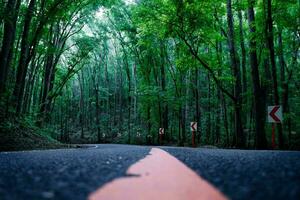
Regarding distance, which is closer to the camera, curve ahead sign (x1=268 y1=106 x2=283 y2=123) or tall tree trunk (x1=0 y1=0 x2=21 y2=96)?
tall tree trunk (x1=0 y1=0 x2=21 y2=96)

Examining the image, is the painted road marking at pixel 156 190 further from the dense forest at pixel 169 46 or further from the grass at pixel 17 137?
the dense forest at pixel 169 46

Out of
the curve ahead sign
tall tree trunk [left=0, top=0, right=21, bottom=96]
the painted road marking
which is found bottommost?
the painted road marking

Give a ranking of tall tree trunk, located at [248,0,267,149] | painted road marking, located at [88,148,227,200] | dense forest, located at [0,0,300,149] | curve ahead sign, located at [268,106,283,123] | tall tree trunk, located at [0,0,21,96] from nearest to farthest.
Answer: painted road marking, located at [88,148,227,200] → tall tree trunk, located at [0,0,21,96] → curve ahead sign, located at [268,106,283,123] → dense forest, located at [0,0,300,149] → tall tree trunk, located at [248,0,267,149]

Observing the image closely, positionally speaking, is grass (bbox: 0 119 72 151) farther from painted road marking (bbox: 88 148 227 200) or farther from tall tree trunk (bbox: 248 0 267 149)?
tall tree trunk (bbox: 248 0 267 149)

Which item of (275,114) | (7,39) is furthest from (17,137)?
(275,114)

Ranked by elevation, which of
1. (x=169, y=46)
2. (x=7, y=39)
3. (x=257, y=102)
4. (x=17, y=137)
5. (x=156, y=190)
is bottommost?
(x=156, y=190)

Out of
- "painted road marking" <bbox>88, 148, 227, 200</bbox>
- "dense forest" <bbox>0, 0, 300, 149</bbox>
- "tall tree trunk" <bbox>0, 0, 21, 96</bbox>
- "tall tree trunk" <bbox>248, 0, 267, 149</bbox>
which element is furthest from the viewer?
"tall tree trunk" <bbox>248, 0, 267, 149</bbox>

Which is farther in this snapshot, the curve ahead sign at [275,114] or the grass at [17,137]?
the curve ahead sign at [275,114]

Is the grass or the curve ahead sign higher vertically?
the curve ahead sign

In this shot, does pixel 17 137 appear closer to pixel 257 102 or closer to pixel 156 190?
pixel 156 190

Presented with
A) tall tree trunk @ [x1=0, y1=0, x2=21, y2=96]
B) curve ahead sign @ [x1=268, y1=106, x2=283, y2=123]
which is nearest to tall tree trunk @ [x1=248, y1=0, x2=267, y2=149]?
curve ahead sign @ [x1=268, y1=106, x2=283, y2=123]

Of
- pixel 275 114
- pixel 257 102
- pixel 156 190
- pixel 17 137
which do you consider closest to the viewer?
pixel 156 190

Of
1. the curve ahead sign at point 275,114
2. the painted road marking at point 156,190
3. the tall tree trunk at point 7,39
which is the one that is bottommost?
the painted road marking at point 156,190

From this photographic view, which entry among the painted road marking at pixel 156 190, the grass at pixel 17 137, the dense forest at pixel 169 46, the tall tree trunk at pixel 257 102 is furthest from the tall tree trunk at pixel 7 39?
the tall tree trunk at pixel 257 102
